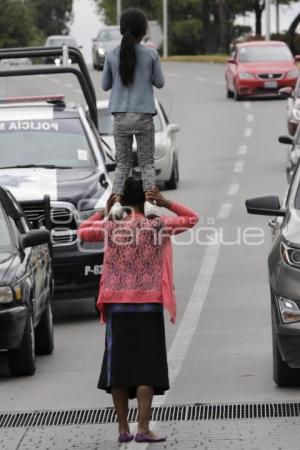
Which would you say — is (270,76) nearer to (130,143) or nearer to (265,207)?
(130,143)

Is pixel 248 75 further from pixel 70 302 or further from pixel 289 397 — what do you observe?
pixel 289 397

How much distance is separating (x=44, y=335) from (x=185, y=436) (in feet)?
Result: 12.7

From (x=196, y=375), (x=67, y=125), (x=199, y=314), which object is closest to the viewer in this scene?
(x=196, y=375)

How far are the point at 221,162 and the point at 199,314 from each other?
17.1 m

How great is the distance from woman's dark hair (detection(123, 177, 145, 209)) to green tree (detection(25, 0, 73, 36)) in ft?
465

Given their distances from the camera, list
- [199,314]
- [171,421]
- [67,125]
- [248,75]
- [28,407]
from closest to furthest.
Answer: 1. [171,421]
2. [28,407]
3. [199,314]
4. [67,125]
5. [248,75]

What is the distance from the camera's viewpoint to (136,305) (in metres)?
9.16

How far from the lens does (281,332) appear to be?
34.0 ft

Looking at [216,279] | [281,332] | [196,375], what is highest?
[281,332]

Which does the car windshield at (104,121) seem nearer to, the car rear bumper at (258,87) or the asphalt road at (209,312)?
the asphalt road at (209,312)

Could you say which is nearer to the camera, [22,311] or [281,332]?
[281,332]

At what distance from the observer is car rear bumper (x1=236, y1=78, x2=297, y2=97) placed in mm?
45344

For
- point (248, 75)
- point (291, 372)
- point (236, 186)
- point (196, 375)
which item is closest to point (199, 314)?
point (196, 375)

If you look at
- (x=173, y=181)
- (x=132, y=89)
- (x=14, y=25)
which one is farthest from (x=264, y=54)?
(x=14, y=25)
